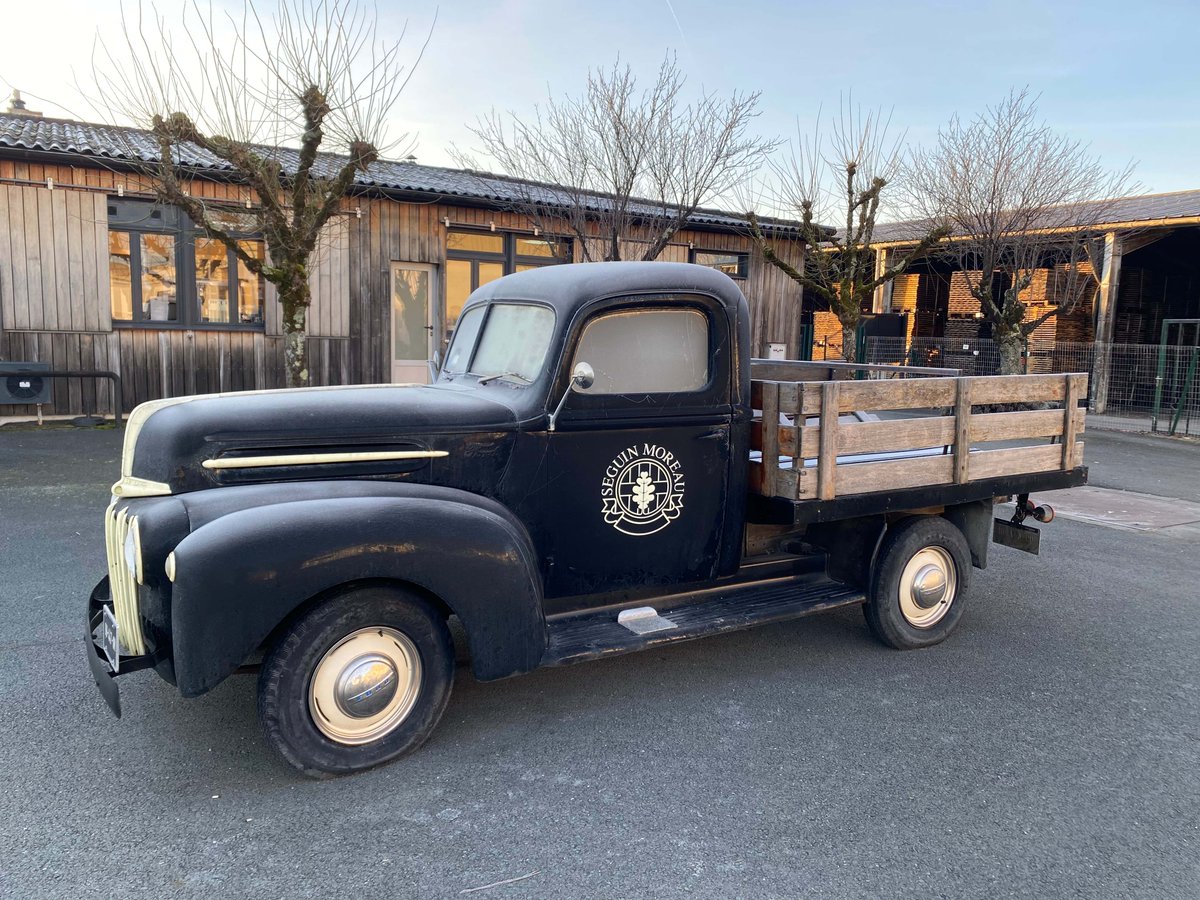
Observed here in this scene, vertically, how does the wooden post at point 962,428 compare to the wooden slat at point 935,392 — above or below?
below

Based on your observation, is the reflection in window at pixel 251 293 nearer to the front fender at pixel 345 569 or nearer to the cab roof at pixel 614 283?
the cab roof at pixel 614 283

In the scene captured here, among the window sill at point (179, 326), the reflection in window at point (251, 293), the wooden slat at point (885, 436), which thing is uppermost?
the reflection in window at point (251, 293)

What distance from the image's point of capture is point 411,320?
14312mm

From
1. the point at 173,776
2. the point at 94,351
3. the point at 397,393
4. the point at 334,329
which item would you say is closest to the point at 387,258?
the point at 334,329

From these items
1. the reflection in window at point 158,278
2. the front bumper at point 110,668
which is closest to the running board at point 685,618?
the front bumper at point 110,668

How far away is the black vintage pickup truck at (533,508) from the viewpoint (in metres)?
3.07

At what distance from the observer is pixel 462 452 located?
3633 millimetres

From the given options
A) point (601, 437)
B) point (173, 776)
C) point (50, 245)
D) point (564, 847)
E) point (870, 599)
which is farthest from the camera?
point (50, 245)

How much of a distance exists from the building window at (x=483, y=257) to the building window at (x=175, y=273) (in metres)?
3.05

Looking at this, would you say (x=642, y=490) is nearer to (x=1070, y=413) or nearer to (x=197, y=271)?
(x=1070, y=413)

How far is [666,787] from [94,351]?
38.9 ft

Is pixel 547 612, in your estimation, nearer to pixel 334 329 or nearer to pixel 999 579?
pixel 999 579

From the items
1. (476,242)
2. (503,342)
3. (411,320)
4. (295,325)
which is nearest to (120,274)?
(411,320)

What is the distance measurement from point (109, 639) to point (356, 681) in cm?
102
